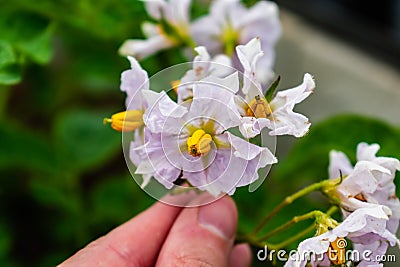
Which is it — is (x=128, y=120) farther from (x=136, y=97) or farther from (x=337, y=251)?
(x=337, y=251)

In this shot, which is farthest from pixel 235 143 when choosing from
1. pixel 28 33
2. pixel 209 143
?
pixel 28 33

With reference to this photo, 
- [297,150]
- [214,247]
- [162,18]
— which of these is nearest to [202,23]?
[162,18]

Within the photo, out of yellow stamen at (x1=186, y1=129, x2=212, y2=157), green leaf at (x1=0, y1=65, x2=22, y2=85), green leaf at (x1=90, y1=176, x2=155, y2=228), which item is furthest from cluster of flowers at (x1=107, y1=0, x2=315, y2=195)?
green leaf at (x1=90, y1=176, x2=155, y2=228)

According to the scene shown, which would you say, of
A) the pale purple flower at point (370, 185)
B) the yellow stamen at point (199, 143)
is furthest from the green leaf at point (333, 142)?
the yellow stamen at point (199, 143)

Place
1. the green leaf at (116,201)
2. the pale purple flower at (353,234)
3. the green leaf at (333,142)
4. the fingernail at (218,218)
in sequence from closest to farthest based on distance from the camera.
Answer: the pale purple flower at (353,234)
the fingernail at (218,218)
the green leaf at (333,142)
the green leaf at (116,201)

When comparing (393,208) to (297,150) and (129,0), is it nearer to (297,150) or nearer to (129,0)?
(297,150)

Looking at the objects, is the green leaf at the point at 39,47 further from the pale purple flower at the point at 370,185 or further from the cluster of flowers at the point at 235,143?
the pale purple flower at the point at 370,185
